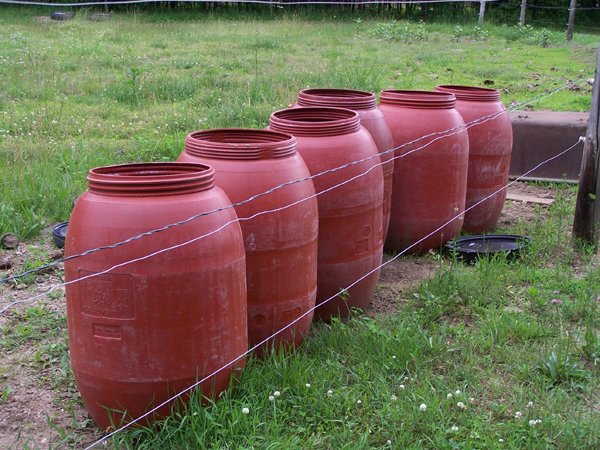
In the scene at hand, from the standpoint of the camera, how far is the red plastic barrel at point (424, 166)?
522cm

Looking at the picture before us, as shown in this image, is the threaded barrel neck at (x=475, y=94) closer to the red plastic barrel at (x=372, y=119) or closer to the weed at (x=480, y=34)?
the red plastic barrel at (x=372, y=119)

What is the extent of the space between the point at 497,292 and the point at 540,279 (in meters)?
0.40

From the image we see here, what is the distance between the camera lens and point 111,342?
2893mm

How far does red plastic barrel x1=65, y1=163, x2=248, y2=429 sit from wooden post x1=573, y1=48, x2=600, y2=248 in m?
3.14

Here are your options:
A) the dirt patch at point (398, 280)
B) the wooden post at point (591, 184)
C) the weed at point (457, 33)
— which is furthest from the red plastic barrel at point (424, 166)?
the weed at point (457, 33)

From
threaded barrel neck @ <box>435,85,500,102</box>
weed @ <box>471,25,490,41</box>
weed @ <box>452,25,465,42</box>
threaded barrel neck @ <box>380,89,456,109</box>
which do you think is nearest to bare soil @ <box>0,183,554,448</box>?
threaded barrel neck @ <box>380,89,456,109</box>

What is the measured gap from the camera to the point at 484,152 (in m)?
5.82

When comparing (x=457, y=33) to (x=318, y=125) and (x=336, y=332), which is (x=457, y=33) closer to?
(x=318, y=125)

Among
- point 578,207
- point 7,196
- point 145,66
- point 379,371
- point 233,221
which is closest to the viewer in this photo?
point 233,221

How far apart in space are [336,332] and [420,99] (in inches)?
80.7

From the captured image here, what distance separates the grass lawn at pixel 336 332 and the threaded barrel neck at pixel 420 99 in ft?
3.39

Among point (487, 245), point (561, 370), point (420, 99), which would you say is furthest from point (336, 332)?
point (420, 99)

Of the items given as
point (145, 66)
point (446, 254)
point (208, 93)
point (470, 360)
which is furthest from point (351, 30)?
point (470, 360)

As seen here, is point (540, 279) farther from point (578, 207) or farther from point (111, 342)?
point (111, 342)
